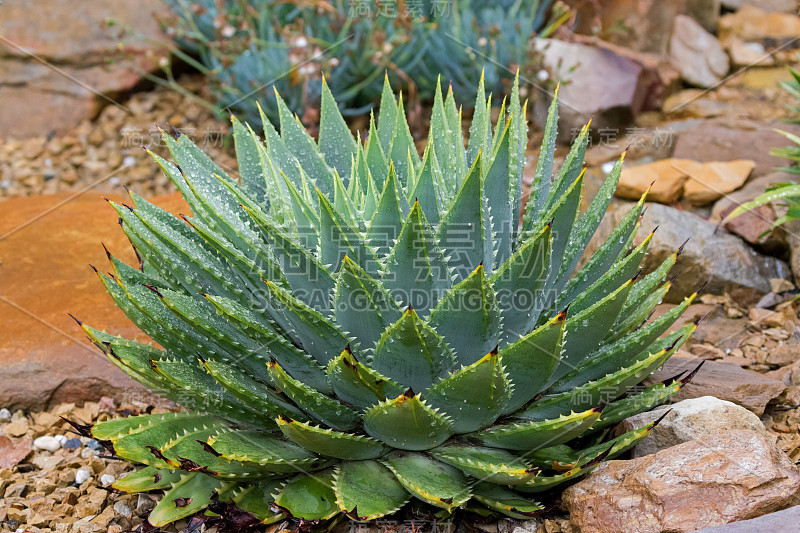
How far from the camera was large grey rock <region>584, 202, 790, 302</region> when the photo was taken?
351 centimetres

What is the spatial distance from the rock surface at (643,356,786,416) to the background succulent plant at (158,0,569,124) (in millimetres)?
2915

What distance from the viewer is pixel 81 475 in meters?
2.57

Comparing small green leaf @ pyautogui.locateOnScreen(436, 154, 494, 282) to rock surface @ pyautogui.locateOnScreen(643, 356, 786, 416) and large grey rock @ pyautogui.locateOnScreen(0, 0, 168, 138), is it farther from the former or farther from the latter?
large grey rock @ pyautogui.locateOnScreen(0, 0, 168, 138)

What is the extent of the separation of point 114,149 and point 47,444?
3.21 metres

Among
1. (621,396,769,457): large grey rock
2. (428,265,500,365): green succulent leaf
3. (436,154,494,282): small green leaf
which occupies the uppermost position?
(436,154,494,282): small green leaf

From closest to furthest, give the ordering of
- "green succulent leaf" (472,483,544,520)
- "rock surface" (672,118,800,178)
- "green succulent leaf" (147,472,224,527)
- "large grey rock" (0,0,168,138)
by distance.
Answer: "green succulent leaf" (472,483,544,520) → "green succulent leaf" (147,472,224,527) → "rock surface" (672,118,800,178) → "large grey rock" (0,0,168,138)

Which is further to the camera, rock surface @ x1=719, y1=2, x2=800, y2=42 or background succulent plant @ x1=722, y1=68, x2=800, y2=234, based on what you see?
rock surface @ x1=719, y1=2, x2=800, y2=42

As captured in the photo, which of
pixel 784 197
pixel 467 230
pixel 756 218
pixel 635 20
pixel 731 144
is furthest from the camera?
pixel 635 20

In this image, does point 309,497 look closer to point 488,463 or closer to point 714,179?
point 488,463

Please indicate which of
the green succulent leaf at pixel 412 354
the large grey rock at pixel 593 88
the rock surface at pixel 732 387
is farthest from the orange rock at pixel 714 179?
the green succulent leaf at pixel 412 354

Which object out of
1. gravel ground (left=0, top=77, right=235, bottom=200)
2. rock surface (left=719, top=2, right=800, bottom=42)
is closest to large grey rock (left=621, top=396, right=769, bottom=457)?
gravel ground (left=0, top=77, right=235, bottom=200)

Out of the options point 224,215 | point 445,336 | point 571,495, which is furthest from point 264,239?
point 571,495

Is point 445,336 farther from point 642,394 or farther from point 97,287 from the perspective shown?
point 97,287

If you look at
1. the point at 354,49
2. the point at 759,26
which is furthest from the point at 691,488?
the point at 759,26
